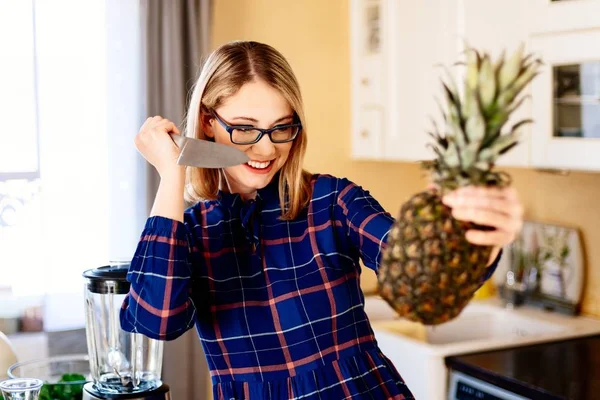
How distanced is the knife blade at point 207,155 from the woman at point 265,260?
12 cm

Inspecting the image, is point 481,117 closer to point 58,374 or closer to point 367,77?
point 58,374

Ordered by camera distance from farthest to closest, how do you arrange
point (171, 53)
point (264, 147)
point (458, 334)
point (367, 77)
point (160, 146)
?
point (367, 77) → point (458, 334) → point (171, 53) → point (264, 147) → point (160, 146)

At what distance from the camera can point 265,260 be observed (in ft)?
5.14

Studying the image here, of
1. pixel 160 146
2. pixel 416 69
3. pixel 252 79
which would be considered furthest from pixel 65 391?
pixel 416 69

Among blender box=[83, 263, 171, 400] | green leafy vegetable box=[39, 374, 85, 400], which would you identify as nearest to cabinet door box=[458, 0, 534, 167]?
blender box=[83, 263, 171, 400]

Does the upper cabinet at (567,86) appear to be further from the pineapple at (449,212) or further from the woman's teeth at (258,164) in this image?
the pineapple at (449,212)

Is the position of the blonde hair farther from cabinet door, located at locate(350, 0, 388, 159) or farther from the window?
cabinet door, located at locate(350, 0, 388, 159)

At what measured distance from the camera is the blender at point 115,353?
1.51 meters

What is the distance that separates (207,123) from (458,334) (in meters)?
1.69

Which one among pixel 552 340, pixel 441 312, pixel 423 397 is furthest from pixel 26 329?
pixel 441 312

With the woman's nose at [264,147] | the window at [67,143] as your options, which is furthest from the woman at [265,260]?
the window at [67,143]

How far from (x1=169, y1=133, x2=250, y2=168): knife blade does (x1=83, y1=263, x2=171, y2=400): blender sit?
14.0 inches

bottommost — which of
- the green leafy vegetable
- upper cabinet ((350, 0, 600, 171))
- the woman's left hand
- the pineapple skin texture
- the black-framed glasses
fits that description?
the green leafy vegetable

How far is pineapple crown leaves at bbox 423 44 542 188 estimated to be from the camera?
78 cm
